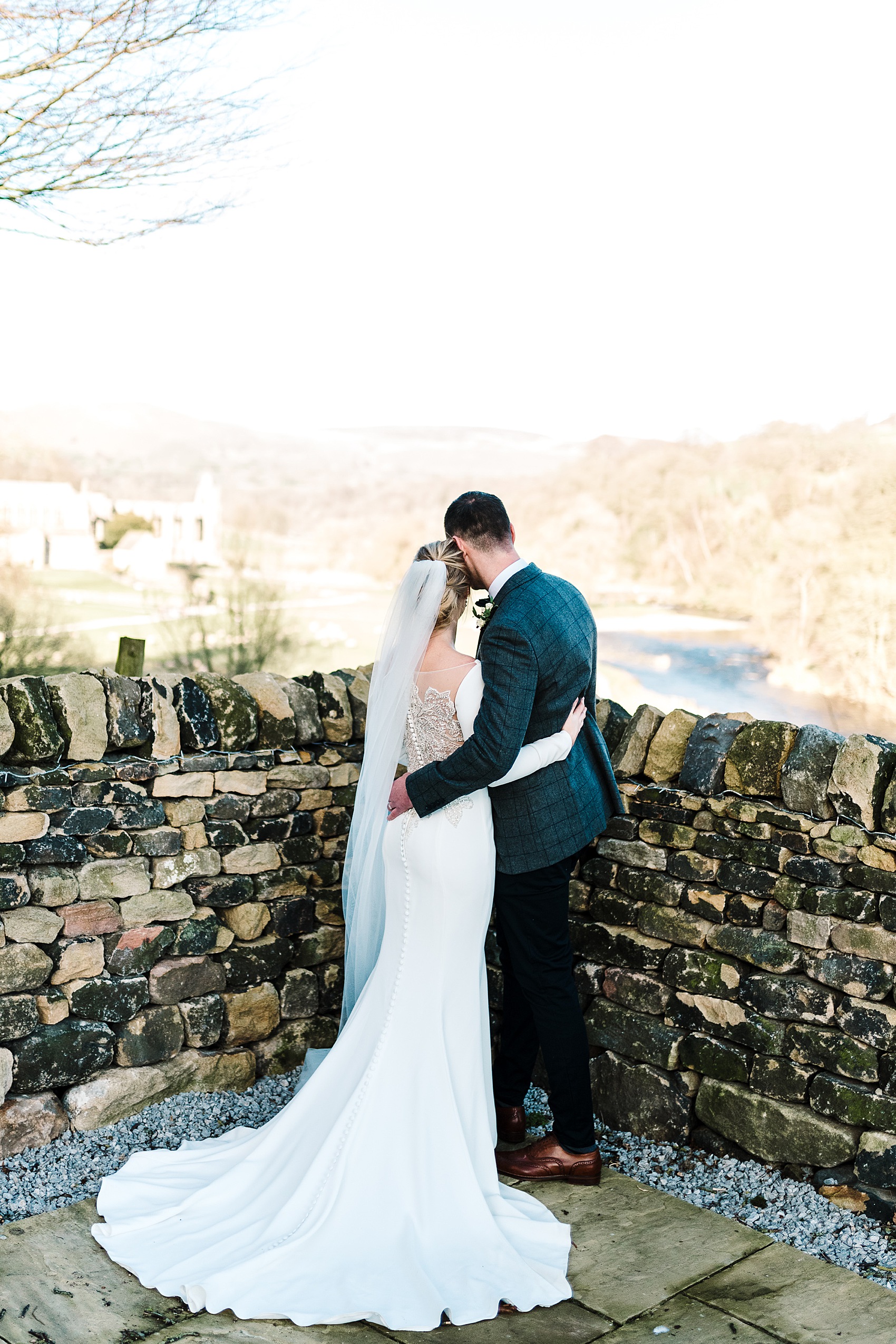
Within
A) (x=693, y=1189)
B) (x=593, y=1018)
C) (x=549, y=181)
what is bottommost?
(x=693, y=1189)

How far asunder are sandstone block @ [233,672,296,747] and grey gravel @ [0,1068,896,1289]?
4.02 feet

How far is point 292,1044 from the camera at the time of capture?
389 centimetres

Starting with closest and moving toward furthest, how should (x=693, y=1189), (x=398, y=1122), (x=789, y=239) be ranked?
1. (x=398, y=1122)
2. (x=693, y=1189)
3. (x=789, y=239)

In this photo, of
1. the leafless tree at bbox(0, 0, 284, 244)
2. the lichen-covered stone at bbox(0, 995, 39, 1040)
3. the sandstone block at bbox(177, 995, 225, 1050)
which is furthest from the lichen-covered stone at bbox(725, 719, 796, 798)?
the leafless tree at bbox(0, 0, 284, 244)

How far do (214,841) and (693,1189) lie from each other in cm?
184

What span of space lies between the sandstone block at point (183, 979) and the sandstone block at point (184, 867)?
0.16 meters

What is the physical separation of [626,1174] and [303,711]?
1.82m

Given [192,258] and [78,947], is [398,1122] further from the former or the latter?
[192,258]

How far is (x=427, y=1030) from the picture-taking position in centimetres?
291

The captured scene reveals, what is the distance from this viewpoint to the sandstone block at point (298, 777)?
12.3 ft

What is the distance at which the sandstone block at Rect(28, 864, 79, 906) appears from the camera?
3.24 metres

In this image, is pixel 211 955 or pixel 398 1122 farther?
pixel 211 955

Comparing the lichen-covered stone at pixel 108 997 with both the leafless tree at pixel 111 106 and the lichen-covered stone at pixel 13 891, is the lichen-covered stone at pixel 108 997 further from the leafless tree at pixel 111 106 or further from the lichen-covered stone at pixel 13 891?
the leafless tree at pixel 111 106

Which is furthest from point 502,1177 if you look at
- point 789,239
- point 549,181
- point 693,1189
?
point 549,181
